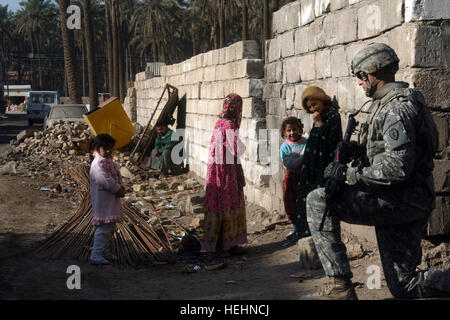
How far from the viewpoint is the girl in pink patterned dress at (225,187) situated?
6.27 meters

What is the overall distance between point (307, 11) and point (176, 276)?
3407 millimetres

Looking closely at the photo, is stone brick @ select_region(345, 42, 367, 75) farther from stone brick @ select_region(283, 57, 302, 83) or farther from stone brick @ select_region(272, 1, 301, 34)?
A: stone brick @ select_region(272, 1, 301, 34)

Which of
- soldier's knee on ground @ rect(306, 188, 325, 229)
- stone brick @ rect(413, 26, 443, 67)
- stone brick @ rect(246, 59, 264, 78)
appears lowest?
soldier's knee on ground @ rect(306, 188, 325, 229)

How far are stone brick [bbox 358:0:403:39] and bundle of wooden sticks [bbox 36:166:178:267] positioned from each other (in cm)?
314

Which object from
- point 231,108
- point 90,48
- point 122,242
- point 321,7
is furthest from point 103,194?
point 90,48

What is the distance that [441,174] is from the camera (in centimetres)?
453

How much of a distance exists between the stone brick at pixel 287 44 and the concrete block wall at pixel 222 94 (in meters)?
1.02

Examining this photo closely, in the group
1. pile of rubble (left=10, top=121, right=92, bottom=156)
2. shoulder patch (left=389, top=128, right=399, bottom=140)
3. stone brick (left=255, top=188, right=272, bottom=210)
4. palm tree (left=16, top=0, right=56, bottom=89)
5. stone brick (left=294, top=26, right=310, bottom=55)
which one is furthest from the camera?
palm tree (left=16, top=0, right=56, bottom=89)

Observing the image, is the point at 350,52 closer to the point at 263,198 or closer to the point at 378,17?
the point at 378,17

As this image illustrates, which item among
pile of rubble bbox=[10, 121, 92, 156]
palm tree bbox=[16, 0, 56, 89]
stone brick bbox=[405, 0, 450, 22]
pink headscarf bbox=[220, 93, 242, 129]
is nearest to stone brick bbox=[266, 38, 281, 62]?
pink headscarf bbox=[220, 93, 242, 129]

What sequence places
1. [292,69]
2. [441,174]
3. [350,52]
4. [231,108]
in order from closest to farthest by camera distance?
[441,174] → [350,52] → [231,108] → [292,69]

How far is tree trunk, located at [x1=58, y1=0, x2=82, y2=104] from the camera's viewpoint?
19.6 m
